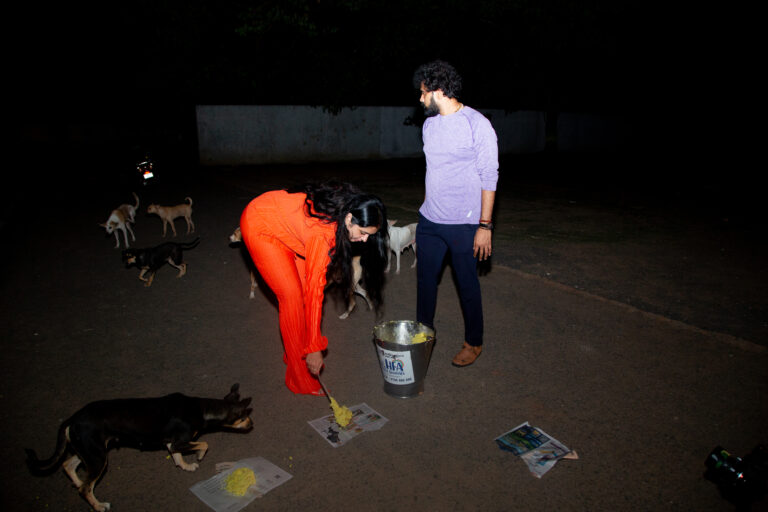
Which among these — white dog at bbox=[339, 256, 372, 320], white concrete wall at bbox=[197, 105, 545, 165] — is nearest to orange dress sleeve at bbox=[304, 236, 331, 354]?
white dog at bbox=[339, 256, 372, 320]

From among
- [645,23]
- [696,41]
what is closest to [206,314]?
[645,23]

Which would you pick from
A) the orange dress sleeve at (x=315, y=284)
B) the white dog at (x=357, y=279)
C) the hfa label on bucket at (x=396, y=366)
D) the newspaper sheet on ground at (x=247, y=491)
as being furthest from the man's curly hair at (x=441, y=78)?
the newspaper sheet on ground at (x=247, y=491)

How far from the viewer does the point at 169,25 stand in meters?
18.6

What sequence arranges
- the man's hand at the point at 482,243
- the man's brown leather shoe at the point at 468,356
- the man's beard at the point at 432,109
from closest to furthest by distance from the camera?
the man's beard at the point at 432,109 → the man's hand at the point at 482,243 → the man's brown leather shoe at the point at 468,356

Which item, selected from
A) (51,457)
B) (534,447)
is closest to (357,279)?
(534,447)

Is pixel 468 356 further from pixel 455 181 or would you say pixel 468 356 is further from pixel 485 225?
pixel 455 181

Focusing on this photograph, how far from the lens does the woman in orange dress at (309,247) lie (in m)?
3.18

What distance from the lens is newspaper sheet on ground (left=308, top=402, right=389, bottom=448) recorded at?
343cm

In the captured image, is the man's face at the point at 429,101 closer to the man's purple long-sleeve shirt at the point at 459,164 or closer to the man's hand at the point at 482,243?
the man's purple long-sleeve shirt at the point at 459,164

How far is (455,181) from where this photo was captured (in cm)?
372

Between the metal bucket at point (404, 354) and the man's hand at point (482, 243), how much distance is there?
739 mm

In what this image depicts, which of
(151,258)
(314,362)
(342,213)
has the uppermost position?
(342,213)

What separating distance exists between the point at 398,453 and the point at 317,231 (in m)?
1.61

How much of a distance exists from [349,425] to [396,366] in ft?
1.82
